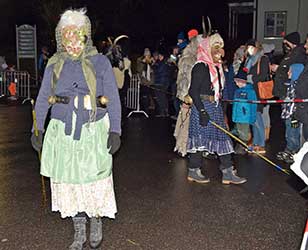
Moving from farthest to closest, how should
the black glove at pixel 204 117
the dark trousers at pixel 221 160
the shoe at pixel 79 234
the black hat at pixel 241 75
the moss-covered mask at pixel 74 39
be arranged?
1. the black hat at pixel 241 75
2. the dark trousers at pixel 221 160
3. the black glove at pixel 204 117
4. the shoe at pixel 79 234
5. the moss-covered mask at pixel 74 39

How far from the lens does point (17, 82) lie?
17062 mm

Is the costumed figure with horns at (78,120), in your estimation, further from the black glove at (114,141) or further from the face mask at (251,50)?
the face mask at (251,50)

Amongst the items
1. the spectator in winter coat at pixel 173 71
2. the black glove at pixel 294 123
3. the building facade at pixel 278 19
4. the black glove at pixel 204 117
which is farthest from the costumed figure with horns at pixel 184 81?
the building facade at pixel 278 19

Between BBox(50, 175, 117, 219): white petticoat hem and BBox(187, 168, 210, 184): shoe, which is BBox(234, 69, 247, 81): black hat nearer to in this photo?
BBox(187, 168, 210, 184): shoe

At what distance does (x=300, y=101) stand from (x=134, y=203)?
7.40 feet

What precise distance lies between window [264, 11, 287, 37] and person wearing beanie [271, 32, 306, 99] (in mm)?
19354

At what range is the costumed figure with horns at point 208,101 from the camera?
609 centimetres


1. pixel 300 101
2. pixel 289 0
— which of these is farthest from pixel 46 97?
pixel 289 0

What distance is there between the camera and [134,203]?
573 cm

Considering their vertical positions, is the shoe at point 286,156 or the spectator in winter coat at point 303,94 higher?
the spectator in winter coat at point 303,94

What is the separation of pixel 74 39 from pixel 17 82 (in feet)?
44.5

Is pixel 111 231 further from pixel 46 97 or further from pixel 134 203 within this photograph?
pixel 46 97

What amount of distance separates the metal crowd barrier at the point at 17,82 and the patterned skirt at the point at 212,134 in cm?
1166

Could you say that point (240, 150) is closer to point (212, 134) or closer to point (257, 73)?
point (257, 73)
